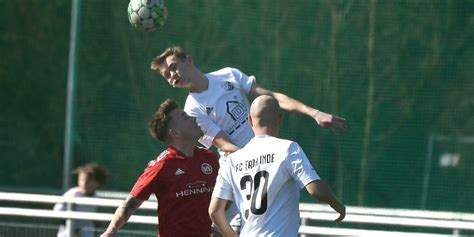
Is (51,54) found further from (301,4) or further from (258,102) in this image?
(258,102)

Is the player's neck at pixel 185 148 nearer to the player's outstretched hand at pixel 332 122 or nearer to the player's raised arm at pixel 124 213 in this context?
the player's raised arm at pixel 124 213

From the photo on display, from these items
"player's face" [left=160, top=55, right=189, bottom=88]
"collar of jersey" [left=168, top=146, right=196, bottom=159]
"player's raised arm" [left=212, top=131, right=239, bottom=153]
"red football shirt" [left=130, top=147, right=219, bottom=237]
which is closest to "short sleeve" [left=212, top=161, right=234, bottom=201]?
"red football shirt" [left=130, top=147, right=219, bottom=237]

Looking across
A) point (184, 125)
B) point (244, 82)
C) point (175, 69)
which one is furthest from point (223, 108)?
point (184, 125)

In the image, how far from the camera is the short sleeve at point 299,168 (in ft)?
21.8

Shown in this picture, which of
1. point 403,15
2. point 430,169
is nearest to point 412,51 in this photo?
point 403,15

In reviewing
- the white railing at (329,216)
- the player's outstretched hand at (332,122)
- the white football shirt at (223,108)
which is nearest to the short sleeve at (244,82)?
the white football shirt at (223,108)

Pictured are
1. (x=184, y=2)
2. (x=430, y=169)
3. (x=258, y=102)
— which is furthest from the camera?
(x=184, y=2)

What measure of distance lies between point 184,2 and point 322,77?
201 centimetres

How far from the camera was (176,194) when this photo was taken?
7.66 m

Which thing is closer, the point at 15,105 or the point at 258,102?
the point at 258,102

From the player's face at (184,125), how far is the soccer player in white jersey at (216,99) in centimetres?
97

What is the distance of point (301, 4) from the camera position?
44.0ft

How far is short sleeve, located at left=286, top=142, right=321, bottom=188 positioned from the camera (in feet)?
21.8

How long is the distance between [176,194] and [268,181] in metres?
1.08
